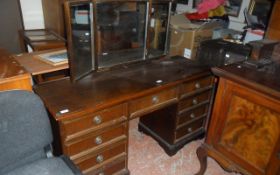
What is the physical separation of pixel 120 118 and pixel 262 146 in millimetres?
811

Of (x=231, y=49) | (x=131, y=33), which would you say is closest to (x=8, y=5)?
(x=131, y=33)

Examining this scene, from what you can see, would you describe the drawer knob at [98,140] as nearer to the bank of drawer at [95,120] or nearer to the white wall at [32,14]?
the bank of drawer at [95,120]

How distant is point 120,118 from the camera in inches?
58.7

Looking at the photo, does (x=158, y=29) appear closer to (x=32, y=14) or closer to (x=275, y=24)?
(x=275, y=24)

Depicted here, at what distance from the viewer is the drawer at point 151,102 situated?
1.54 meters

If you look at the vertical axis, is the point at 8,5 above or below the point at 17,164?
above

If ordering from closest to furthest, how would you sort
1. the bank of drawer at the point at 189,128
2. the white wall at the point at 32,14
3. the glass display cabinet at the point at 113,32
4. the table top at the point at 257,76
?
1. the table top at the point at 257,76
2. the glass display cabinet at the point at 113,32
3. the bank of drawer at the point at 189,128
4. the white wall at the point at 32,14

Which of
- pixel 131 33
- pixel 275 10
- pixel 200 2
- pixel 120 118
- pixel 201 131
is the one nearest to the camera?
pixel 120 118

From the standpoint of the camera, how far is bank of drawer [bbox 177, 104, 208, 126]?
194cm

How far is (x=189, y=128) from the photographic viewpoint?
2.09 metres

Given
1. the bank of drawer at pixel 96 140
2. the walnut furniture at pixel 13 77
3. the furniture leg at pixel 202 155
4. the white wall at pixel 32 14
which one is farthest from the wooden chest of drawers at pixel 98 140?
the white wall at pixel 32 14

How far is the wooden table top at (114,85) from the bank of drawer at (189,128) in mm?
479

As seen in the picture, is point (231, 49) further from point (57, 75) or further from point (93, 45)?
point (57, 75)

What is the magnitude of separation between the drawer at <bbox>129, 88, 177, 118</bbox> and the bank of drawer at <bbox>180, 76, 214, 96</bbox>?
9 cm
